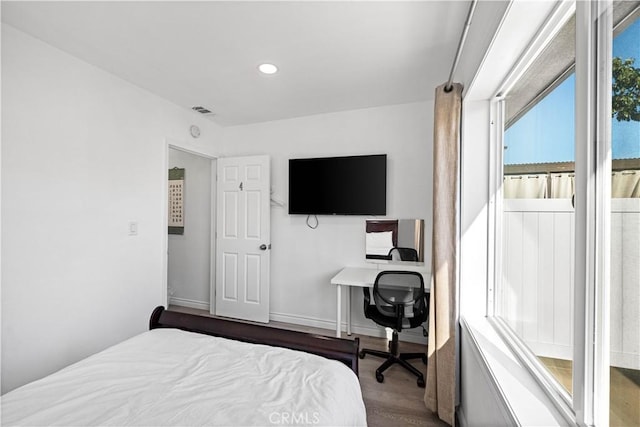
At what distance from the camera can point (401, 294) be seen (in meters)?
2.33

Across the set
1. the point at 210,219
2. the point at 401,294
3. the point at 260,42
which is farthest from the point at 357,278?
the point at 210,219

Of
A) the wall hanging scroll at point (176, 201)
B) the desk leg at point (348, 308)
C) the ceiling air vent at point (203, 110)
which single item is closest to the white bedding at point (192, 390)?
the desk leg at point (348, 308)

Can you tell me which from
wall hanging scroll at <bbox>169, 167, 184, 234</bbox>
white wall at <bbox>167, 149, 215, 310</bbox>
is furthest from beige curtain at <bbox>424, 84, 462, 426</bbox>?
wall hanging scroll at <bbox>169, 167, 184, 234</bbox>

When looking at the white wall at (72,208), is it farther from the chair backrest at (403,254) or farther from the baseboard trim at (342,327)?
the chair backrest at (403,254)

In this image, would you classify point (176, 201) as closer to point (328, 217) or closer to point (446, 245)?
point (328, 217)

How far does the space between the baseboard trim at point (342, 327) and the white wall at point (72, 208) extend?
144cm

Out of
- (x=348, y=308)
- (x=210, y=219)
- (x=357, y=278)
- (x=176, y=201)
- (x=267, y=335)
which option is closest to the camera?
(x=267, y=335)

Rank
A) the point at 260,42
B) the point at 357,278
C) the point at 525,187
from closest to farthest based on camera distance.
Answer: the point at 525,187 → the point at 260,42 → the point at 357,278

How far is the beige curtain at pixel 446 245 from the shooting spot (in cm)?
180

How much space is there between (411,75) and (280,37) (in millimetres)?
1185

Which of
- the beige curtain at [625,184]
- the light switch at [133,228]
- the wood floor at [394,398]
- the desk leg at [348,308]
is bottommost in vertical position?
the wood floor at [394,398]

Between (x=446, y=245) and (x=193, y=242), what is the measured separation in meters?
3.59

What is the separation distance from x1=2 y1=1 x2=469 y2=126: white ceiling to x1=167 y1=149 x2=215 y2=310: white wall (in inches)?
56.7

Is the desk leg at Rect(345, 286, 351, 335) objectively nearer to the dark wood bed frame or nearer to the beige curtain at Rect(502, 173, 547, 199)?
the dark wood bed frame
